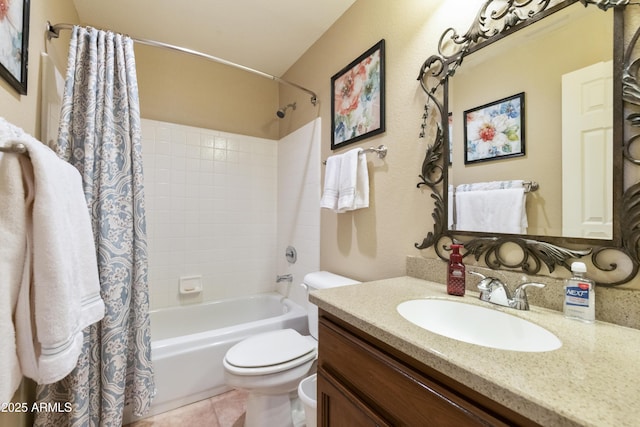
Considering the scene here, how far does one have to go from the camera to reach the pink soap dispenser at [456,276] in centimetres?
91

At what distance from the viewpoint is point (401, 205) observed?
4.18 ft

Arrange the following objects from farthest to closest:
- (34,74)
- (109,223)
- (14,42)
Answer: (109,223) < (34,74) < (14,42)

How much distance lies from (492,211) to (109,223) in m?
1.59

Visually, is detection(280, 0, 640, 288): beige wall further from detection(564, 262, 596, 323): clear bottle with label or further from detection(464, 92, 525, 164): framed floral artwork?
detection(564, 262, 596, 323): clear bottle with label

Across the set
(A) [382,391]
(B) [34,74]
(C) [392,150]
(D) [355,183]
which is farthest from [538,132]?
(B) [34,74]

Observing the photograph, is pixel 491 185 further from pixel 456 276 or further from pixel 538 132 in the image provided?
pixel 456 276

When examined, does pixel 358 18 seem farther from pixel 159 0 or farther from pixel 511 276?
pixel 511 276

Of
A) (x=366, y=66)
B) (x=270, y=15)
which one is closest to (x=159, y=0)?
(x=270, y=15)

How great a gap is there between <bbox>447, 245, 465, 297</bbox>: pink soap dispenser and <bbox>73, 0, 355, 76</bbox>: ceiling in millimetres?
1605

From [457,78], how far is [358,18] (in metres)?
0.86

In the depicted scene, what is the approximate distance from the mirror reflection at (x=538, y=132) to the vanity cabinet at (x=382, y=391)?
1.94 ft

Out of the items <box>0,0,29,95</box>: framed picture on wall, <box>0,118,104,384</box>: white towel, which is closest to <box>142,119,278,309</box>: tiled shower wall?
<box>0,0,29,95</box>: framed picture on wall

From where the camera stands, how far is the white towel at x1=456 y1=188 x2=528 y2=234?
0.87 meters

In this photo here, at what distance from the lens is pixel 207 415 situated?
1.48 metres
